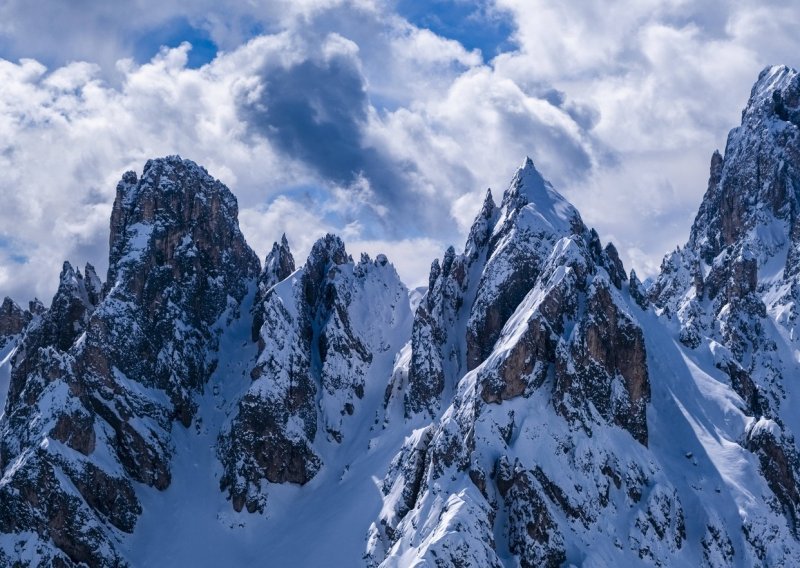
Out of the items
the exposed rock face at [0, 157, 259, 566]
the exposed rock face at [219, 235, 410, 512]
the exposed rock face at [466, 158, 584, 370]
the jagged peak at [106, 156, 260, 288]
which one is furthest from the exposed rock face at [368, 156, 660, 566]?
the jagged peak at [106, 156, 260, 288]

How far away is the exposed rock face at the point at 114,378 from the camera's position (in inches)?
5886

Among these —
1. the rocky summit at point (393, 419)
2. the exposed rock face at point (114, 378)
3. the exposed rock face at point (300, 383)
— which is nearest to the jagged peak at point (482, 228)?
the rocky summit at point (393, 419)

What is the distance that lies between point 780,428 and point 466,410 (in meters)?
45.6

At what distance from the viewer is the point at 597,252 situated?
17300 cm

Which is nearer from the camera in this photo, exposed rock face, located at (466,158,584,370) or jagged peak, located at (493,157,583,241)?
exposed rock face, located at (466,158,584,370)

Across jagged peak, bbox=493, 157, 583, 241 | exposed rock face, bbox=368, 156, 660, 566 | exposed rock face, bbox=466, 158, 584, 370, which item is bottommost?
exposed rock face, bbox=368, 156, 660, 566

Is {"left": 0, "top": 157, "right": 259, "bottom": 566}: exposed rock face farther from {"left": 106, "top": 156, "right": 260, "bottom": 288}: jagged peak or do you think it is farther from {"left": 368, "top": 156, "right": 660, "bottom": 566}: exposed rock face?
{"left": 368, "top": 156, "right": 660, "bottom": 566}: exposed rock face

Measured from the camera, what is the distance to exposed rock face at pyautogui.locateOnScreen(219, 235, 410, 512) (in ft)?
553

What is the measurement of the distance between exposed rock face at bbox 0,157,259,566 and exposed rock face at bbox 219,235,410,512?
13.2 m

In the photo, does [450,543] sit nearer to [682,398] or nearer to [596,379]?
[596,379]

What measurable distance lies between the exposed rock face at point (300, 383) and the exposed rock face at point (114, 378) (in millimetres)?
13174

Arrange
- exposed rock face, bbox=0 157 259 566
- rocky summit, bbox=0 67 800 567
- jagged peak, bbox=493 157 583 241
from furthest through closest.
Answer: jagged peak, bbox=493 157 583 241
exposed rock face, bbox=0 157 259 566
rocky summit, bbox=0 67 800 567

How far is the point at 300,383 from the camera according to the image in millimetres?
177125

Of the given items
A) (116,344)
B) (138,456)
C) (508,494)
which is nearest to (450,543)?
(508,494)
